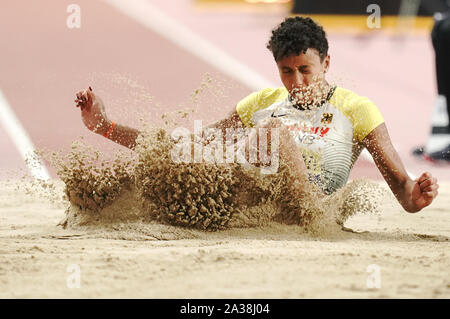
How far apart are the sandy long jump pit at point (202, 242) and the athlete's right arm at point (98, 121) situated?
12 cm

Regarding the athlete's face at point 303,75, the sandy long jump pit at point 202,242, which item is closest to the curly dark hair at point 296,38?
the athlete's face at point 303,75

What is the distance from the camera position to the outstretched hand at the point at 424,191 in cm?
335

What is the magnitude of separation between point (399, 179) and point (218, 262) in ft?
3.98

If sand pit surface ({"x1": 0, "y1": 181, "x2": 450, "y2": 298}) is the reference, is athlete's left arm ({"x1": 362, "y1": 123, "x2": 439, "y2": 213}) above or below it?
above

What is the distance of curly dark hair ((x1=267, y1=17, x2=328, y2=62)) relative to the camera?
11.8 ft

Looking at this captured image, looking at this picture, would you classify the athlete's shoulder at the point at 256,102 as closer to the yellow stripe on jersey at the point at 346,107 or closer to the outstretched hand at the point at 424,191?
the yellow stripe on jersey at the point at 346,107

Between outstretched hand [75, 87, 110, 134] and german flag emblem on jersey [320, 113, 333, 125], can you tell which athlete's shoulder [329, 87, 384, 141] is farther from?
outstretched hand [75, 87, 110, 134]

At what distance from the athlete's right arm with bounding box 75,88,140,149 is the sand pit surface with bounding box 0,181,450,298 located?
0.50 m

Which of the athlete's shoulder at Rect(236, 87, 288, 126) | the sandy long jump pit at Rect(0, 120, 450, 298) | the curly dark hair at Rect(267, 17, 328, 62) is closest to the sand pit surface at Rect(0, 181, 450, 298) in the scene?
the sandy long jump pit at Rect(0, 120, 450, 298)

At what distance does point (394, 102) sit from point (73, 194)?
6.88 m

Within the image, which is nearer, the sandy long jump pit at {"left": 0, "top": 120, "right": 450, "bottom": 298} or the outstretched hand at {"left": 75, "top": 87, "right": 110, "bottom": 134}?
the sandy long jump pit at {"left": 0, "top": 120, "right": 450, "bottom": 298}

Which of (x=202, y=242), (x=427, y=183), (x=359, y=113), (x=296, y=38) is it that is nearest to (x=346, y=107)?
(x=359, y=113)

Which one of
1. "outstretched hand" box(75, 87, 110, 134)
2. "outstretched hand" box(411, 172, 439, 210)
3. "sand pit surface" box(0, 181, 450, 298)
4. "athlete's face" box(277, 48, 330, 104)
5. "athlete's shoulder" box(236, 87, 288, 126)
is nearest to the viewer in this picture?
"sand pit surface" box(0, 181, 450, 298)

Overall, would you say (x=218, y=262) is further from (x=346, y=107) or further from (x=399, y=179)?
(x=346, y=107)
